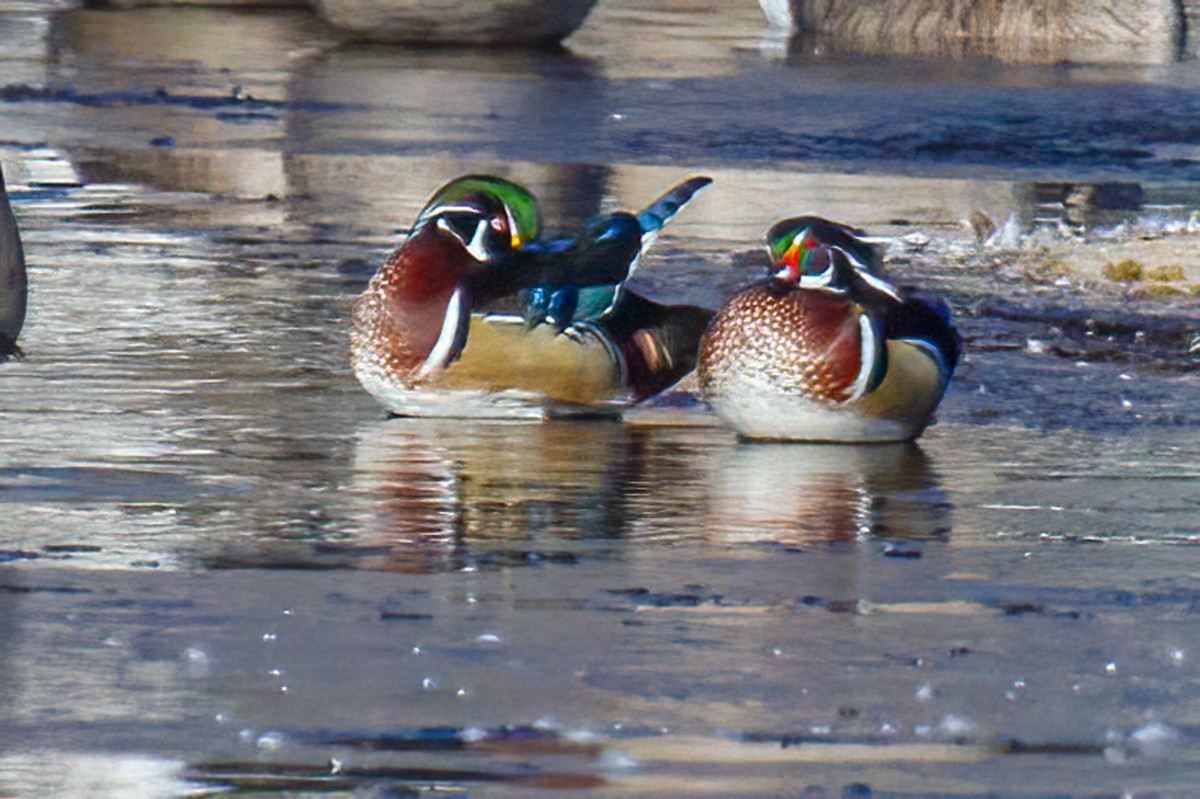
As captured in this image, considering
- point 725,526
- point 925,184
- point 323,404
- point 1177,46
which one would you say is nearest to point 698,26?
point 1177,46

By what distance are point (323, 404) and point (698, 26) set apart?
695 inches

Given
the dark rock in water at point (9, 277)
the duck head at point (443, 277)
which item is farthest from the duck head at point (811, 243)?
the dark rock in water at point (9, 277)

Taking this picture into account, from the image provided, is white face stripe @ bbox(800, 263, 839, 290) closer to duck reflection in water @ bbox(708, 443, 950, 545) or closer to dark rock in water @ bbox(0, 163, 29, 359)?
duck reflection in water @ bbox(708, 443, 950, 545)

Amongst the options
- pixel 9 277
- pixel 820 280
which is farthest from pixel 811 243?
pixel 9 277

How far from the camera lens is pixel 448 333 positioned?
25.3ft

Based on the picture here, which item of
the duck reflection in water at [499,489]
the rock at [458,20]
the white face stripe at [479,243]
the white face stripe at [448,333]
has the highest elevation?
the white face stripe at [479,243]

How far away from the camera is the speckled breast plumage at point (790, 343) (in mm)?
7398

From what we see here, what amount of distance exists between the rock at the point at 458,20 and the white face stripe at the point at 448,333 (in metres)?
14.3

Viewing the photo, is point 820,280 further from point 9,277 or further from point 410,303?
point 9,277

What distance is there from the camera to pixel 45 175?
46.2 feet

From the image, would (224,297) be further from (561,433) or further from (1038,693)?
(1038,693)

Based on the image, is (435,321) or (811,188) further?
(811,188)

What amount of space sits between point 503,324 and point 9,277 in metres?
1.47

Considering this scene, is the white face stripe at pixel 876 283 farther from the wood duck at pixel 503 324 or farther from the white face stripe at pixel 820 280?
the wood duck at pixel 503 324
